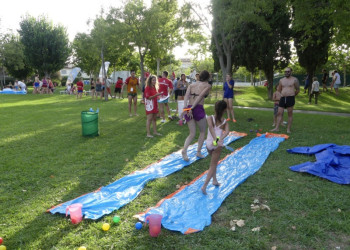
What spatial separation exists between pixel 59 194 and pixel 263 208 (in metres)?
3.02

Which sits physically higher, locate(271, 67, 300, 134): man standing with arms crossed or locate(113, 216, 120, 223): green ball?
locate(271, 67, 300, 134): man standing with arms crossed

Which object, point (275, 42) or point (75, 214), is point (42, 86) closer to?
point (275, 42)

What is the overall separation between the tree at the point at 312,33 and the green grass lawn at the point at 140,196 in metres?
5.47

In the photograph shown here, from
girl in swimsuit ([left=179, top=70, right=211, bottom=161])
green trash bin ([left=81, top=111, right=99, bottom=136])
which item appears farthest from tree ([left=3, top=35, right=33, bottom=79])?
girl in swimsuit ([left=179, top=70, right=211, bottom=161])

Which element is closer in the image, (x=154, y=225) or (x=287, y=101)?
(x=154, y=225)

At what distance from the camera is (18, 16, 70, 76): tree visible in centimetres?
3581

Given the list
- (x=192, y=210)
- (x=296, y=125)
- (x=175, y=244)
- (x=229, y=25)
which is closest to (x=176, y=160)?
(x=192, y=210)

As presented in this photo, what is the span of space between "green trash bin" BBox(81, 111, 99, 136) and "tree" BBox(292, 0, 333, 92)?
8775 mm

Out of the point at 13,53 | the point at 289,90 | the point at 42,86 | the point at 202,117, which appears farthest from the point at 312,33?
the point at 13,53

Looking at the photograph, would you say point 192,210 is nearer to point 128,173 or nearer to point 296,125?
point 128,173

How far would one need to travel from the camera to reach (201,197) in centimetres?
397

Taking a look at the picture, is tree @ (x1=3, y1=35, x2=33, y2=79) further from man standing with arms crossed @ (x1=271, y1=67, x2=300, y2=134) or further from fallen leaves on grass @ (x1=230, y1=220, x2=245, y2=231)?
fallen leaves on grass @ (x1=230, y1=220, x2=245, y2=231)

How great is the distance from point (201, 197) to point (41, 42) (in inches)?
1540

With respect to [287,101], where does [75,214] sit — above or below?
below
